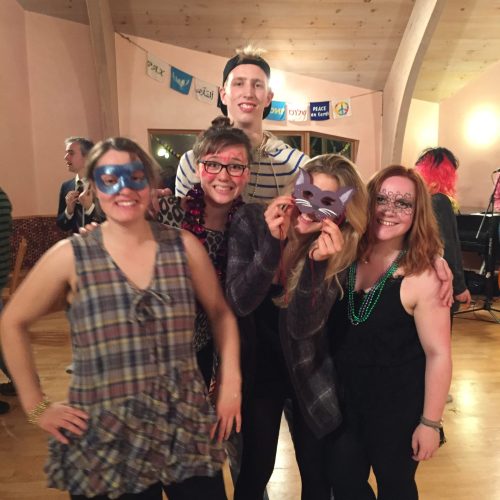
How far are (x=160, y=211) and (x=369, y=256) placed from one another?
0.62 meters

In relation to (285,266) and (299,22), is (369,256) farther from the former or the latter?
(299,22)

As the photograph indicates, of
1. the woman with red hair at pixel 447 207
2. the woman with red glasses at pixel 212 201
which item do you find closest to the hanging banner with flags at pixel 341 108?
the woman with red hair at pixel 447 207

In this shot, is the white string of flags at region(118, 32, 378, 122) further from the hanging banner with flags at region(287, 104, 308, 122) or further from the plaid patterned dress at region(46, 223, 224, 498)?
the plaid patterned dress at region(46, 223, 224, 498)

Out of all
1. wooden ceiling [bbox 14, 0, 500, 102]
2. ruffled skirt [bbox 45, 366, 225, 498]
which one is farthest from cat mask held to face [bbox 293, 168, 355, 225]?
wooden ceiling [bbox 14, 0, 500, 102]

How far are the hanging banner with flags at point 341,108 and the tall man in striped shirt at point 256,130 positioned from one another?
4.21 metres

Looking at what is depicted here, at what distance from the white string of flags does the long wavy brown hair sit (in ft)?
13.8

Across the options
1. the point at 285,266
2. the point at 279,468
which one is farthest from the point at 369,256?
the point at 279,468

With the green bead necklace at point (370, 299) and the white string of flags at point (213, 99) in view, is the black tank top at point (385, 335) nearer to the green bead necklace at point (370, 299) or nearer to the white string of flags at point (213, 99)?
the green bead necklace at point (370, 299)

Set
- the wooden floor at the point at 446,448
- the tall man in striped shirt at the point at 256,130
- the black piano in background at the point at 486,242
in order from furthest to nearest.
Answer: the black piano in background at the point at 486,242
the wooden floor at the point at 446,448
the tall man in striped shirt at the point at 256,130

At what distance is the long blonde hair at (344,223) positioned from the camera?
1.19 metres

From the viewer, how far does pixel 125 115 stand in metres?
5.02

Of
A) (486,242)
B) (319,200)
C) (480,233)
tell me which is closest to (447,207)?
(319,200)

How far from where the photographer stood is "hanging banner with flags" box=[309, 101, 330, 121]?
5.50m

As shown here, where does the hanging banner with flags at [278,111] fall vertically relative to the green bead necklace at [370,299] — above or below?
above
